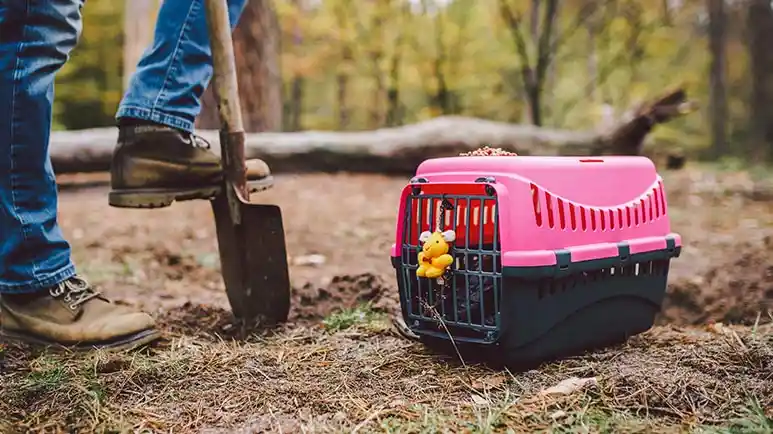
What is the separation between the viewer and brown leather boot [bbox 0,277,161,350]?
1.61 meters

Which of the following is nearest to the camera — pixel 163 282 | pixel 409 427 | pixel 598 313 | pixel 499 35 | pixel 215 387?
pixel 409 427

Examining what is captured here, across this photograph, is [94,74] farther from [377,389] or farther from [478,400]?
[478,400]

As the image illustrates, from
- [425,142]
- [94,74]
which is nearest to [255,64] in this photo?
[425,142]

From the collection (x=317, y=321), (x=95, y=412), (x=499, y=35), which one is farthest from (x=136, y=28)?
(x=95, y=412)

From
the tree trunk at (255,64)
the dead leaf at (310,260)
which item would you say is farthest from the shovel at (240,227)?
the tree trunk at (255,64)

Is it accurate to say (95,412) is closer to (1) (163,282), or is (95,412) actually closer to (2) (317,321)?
(2) (317,321)

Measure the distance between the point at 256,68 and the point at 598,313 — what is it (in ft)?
15.9

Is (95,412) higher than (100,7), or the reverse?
(100,7)

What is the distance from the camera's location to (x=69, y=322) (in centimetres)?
163

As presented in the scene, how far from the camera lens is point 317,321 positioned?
6.45ft

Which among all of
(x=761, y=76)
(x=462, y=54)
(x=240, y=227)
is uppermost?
(x=462, y=54)

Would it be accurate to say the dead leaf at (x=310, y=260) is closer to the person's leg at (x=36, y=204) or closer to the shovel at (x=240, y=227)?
the shovel at (x=240, y=227)

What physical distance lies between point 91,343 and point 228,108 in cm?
72

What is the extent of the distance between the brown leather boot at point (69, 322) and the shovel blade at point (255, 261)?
0.92ft
